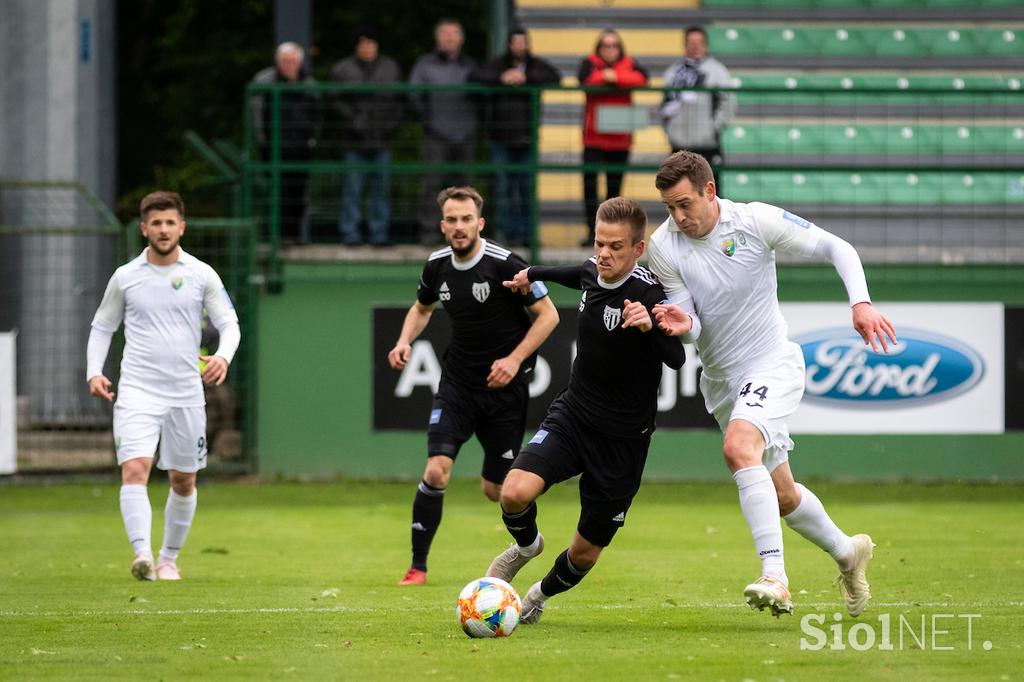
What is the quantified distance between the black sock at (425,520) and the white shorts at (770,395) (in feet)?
7.61

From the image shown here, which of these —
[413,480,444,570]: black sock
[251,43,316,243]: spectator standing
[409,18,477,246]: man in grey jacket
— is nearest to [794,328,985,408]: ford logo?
[409,18,477,246]: man in grey jacket

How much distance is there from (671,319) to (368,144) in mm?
9337

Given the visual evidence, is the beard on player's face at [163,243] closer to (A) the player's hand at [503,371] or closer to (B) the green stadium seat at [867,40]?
(A) the player's hand at [503,371]

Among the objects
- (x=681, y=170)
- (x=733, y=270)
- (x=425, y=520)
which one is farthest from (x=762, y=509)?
(x=425, y=520)

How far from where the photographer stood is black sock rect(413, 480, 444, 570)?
31.1 ft

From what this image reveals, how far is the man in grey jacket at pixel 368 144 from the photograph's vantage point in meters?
16.0

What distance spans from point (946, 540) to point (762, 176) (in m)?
6.79

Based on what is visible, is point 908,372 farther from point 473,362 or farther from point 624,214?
point 624,214

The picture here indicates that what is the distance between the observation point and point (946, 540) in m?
11.6

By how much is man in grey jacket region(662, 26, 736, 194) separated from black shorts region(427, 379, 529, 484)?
6499mm

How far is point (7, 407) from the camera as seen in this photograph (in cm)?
1526

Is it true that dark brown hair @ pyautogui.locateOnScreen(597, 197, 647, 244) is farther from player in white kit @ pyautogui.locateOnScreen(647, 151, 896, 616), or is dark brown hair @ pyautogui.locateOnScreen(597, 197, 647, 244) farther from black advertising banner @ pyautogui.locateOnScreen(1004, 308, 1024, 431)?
black advertising banner @ pyautogui.locateOnScreen(1004, 308, 1024, 431)

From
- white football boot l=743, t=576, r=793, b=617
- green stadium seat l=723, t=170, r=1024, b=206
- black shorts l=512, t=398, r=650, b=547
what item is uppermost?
green stadium seat l=723, t=170, r=1024, b=206

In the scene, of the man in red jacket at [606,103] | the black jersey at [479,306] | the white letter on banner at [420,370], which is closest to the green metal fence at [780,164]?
the man in red jacket at [606,103]
